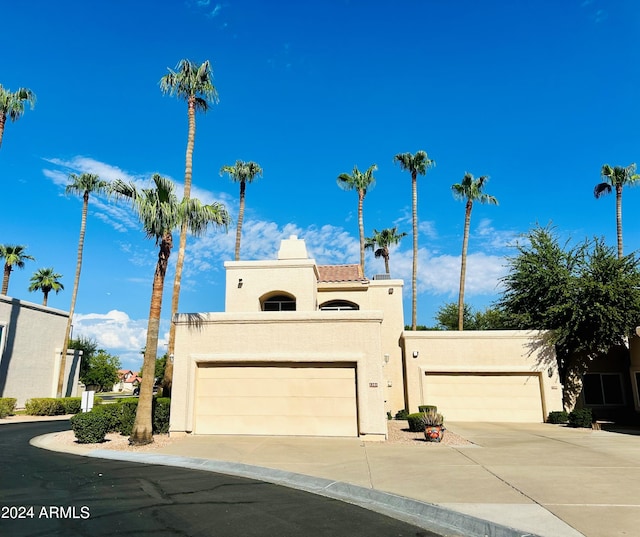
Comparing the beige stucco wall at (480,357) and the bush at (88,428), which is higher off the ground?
the beige stucco wall at (480,357)

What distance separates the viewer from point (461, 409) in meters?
22.0

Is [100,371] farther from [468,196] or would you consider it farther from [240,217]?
[468,196]

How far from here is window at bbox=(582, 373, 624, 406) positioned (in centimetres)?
2345

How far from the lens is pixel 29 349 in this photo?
92.0 ft

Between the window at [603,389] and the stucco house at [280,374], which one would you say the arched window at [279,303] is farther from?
the window at [603,389]

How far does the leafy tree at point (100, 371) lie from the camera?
58.7 metres

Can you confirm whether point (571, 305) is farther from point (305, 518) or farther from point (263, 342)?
point (305, 518)

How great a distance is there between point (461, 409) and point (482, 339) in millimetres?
3652

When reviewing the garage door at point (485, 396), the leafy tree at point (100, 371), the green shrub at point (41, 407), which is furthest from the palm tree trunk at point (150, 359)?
the leafy tree at point (100, 371)

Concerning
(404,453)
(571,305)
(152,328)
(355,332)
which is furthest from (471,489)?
(571,305)

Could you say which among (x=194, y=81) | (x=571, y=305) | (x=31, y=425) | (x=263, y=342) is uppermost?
(x=194, y=81)

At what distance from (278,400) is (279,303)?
7755 mm

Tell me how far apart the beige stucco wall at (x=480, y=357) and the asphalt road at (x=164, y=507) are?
14.3 metres

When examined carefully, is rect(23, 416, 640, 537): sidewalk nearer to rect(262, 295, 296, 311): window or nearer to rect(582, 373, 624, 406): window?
rect(582, 373, 624, 406): window
